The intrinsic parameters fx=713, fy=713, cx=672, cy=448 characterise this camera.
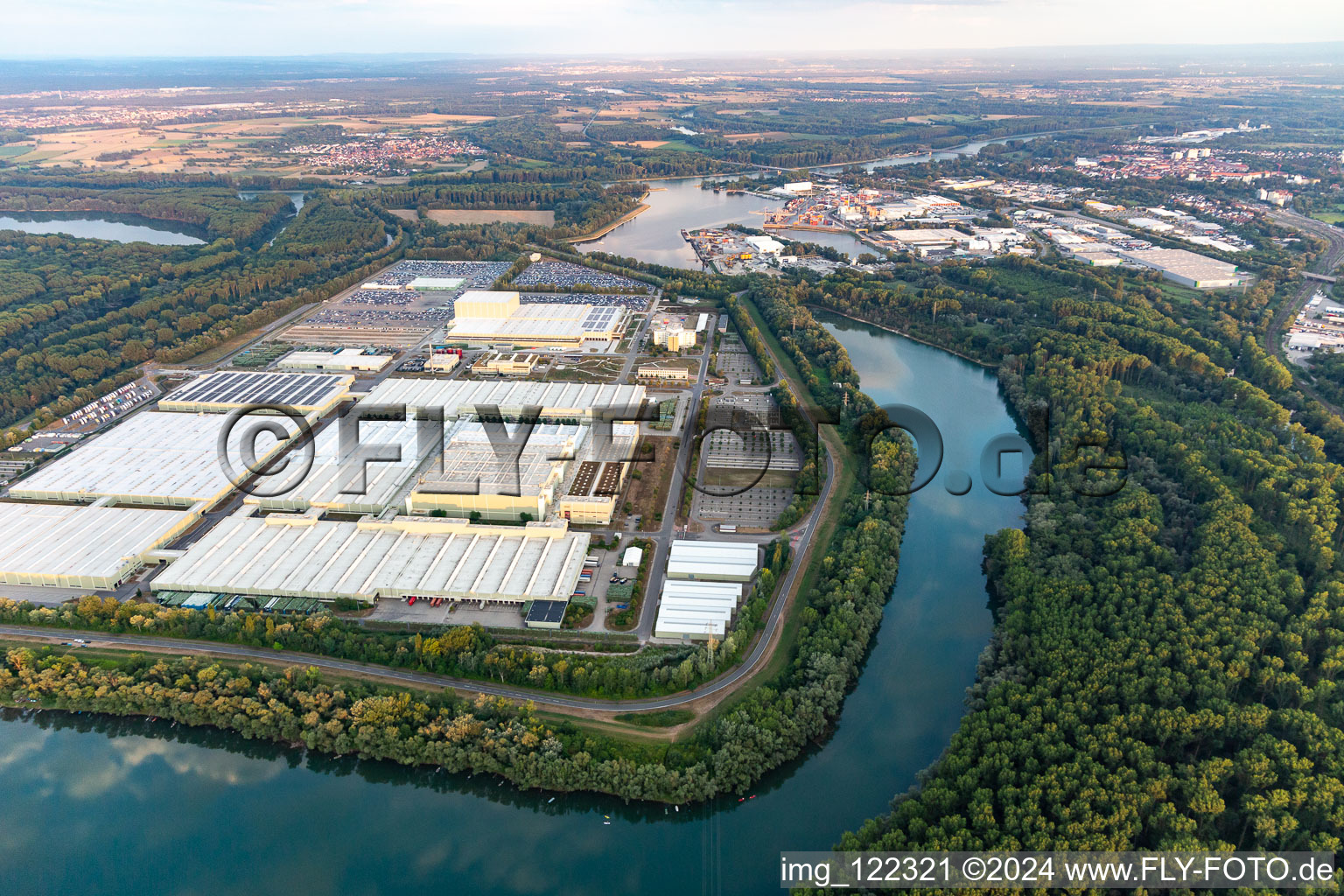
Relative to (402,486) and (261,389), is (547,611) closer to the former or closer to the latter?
(402,486)

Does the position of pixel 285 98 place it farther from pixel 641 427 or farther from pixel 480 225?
pixel 641 427

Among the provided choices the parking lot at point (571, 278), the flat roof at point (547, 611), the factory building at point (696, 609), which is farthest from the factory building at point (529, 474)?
the parking lot at point (571, 278)

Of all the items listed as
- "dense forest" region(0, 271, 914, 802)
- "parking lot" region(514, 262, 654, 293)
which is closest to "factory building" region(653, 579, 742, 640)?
"dense forest" region(0, 271, 914, 802)

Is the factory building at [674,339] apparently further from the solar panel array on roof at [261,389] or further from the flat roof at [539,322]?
the solar panel array on roof at [261,389]

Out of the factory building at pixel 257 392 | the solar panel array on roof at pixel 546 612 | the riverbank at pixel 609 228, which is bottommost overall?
the solar panel array on roof at pixel 546 612

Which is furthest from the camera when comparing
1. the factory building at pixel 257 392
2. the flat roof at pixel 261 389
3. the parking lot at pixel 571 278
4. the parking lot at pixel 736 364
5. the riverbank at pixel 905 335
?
the parking lot at pixel 571 278

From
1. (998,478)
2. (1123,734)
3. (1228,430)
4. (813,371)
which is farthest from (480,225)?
(1123,734)
